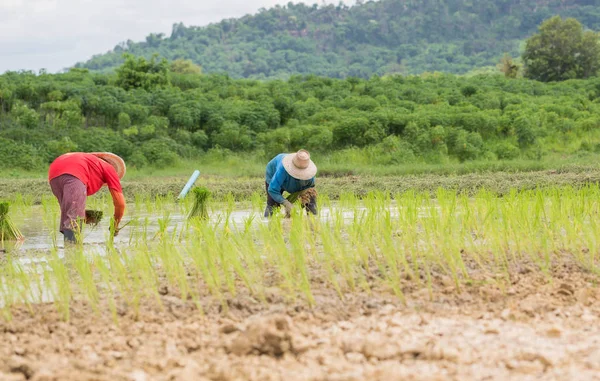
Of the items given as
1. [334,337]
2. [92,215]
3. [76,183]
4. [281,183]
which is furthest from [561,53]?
[334,337]

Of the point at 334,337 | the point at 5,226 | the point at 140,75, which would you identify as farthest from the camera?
the point at 140,75

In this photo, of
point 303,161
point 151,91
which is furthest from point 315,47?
point 303,161

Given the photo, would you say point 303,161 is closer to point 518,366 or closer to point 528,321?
point 528,321

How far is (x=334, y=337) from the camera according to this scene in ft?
10.6

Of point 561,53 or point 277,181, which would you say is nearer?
point 277,181

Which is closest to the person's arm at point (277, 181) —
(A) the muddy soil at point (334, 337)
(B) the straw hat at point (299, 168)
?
(B) the straw hat at point (299, 168)

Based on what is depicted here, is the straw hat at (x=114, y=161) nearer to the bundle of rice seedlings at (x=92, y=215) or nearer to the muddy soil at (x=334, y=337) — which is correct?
the bundle of rice seedlings at (x=92, y=215)

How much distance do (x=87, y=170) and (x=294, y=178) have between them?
76.8 inches

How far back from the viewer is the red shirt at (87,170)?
623 cm

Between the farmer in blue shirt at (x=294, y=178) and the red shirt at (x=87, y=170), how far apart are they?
152cm

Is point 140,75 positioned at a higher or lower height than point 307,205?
higher

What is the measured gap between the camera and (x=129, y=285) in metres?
4.29

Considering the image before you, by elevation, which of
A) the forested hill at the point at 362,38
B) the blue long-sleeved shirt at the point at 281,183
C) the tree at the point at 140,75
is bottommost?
the blue long-sleeved shirt at the point at 281,183

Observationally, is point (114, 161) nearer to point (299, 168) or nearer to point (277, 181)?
point (277, 181)
